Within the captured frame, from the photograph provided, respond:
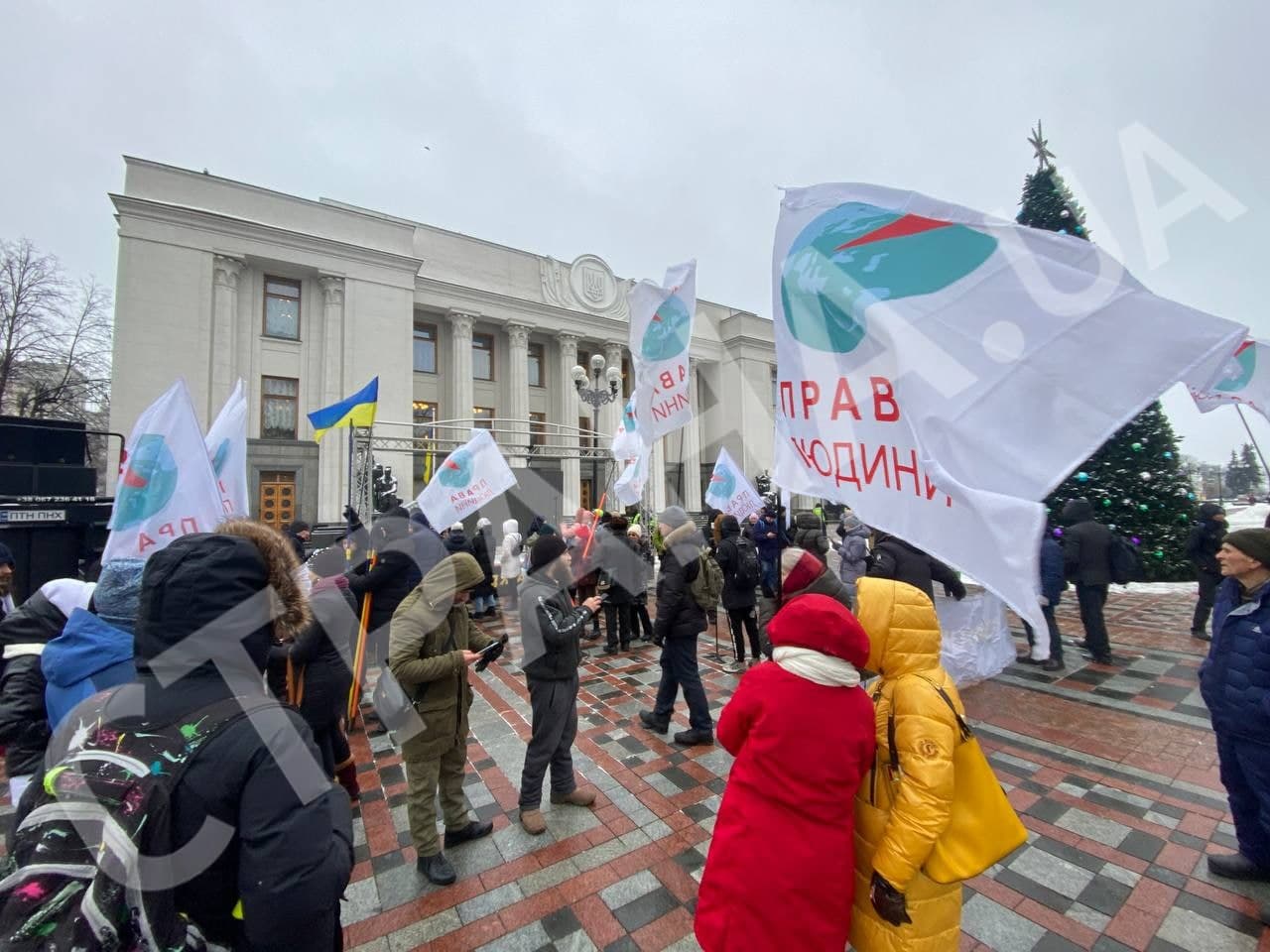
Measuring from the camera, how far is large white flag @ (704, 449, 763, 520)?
9.34m

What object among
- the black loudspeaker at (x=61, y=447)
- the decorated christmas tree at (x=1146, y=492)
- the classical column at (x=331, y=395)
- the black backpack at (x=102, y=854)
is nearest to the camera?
the black backpack at (x=102, y=854)

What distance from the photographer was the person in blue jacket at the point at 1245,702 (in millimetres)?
2596

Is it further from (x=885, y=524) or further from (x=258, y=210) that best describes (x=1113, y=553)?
(x=258, y=210)

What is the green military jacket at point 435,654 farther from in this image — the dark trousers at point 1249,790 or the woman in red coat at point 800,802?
the dark trousers at point 1249,790

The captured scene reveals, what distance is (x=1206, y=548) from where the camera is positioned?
21.2ft

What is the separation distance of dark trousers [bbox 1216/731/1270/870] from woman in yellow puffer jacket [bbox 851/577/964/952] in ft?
7.01

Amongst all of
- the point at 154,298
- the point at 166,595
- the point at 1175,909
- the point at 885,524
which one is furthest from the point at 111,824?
the point at 154,298

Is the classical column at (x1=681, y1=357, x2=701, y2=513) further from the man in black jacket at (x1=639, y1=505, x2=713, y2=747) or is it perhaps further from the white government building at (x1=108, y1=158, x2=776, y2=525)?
the man in black jacket at (x1=639, y1=505, x2=713, y2=747)

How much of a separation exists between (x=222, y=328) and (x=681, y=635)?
2246 cm

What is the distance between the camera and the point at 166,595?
1.25 meters

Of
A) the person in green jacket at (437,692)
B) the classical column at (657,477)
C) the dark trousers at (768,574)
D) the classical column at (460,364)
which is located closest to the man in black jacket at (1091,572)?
the dark trousers at (768,574)

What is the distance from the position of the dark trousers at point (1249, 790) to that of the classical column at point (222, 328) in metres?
24.5

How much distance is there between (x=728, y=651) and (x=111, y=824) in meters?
6.54

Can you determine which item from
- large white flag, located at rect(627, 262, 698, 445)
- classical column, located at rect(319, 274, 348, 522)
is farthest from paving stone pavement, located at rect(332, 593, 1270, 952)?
classical column, located at rect(319, 274, 348, 522)
